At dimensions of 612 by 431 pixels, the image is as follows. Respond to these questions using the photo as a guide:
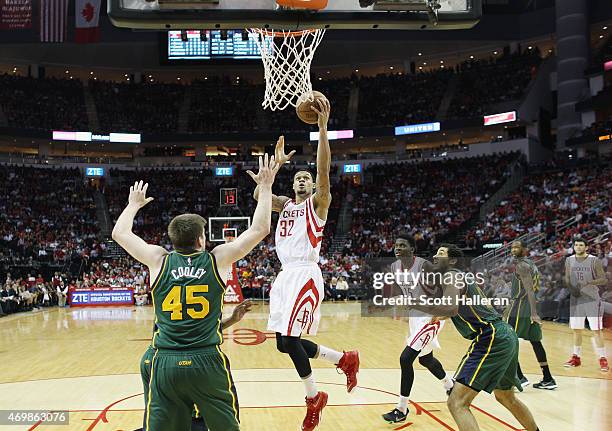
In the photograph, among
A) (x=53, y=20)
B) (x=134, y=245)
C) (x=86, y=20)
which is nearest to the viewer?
(x=134, y=245)

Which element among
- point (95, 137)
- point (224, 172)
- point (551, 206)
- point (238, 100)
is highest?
point (238, 100)

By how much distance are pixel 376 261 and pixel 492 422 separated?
1541 cm

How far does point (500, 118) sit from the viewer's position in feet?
99.6

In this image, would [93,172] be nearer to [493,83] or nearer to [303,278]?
[493,83]

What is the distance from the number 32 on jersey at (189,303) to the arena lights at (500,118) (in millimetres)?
29633

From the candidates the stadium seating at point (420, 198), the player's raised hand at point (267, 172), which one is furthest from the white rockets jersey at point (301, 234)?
the stadium seating at point (420, 198)

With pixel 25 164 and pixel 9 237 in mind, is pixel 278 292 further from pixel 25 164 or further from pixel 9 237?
pixel 25 164

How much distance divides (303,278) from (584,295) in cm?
599

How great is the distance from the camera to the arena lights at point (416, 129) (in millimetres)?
32188

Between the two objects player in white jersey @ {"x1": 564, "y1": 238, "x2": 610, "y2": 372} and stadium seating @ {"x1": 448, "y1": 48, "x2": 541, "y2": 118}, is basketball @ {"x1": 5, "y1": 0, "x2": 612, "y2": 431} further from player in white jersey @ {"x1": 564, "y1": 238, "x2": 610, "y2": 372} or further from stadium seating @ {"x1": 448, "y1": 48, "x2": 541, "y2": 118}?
stadium seating @ {"x1": 448, "y1": 48, "x2": 541, "y2": 118}

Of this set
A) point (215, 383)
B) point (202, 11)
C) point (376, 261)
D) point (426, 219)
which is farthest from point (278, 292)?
point (426, 219)

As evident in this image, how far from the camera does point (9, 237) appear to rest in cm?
2564

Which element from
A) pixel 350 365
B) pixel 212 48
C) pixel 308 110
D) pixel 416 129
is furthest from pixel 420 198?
pixel 308 110

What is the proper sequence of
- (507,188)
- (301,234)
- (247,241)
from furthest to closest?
(507,188), (301,234), (247,241)
